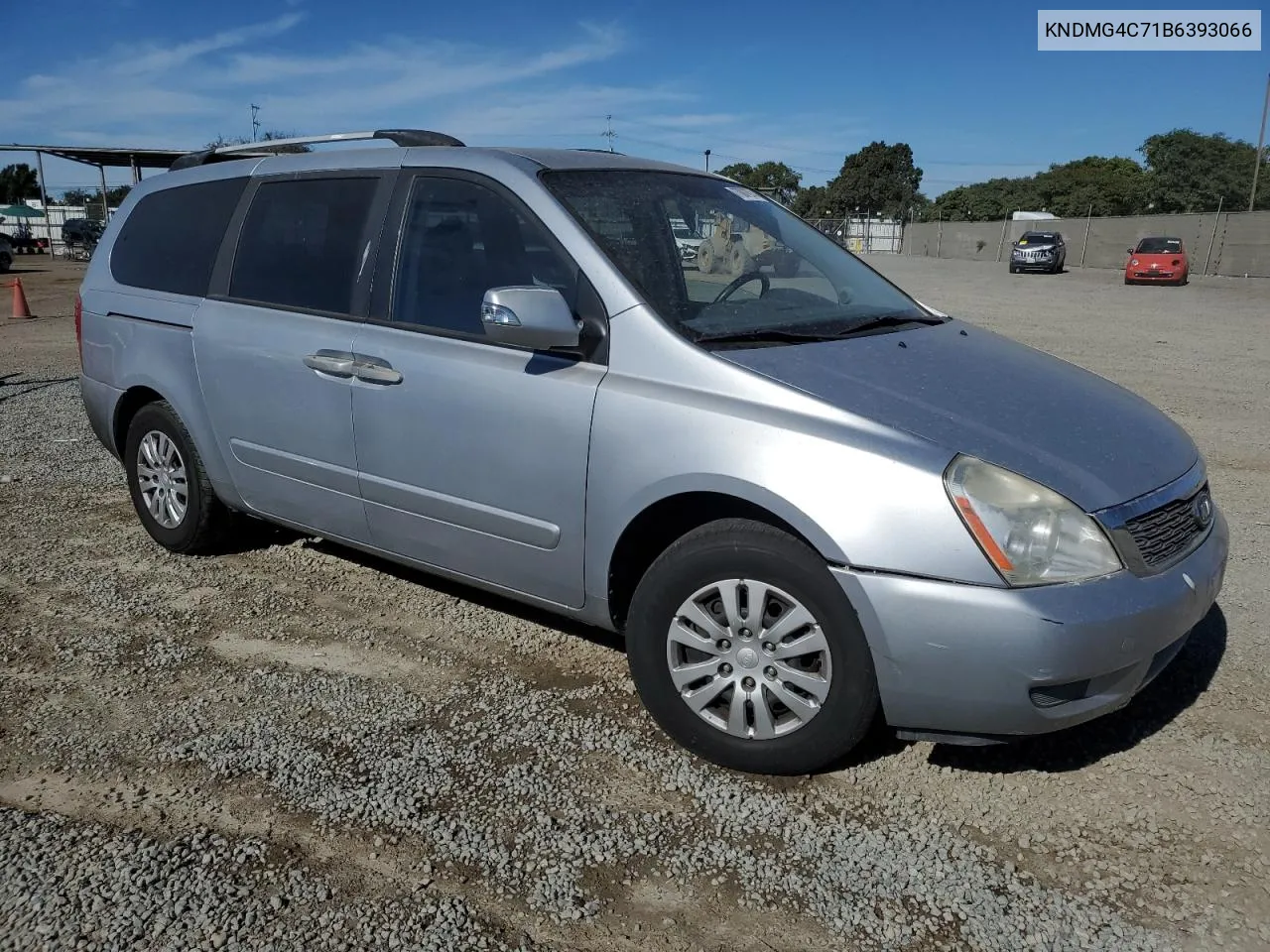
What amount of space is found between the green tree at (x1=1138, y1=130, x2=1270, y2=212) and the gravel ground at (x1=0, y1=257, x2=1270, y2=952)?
69859mm

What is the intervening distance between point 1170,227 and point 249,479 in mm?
44096

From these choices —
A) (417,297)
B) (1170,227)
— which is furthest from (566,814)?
(1170,227)

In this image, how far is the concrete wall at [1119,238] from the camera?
120ft

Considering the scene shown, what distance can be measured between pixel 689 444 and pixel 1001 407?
0.96 meters

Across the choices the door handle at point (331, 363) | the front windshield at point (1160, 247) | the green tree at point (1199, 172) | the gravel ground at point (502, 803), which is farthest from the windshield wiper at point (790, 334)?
the green tree at point (1199, 172)

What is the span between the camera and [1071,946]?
7.70ft

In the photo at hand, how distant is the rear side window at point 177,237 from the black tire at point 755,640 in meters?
2.71

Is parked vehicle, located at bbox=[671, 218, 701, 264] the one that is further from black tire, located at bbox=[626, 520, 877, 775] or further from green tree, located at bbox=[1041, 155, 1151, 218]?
green tree, located at bbox=[1041, 155, 1151, 218]

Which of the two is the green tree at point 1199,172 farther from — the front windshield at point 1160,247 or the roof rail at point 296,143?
the roof rail at point 296,143

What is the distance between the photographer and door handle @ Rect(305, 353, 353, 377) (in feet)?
12.4

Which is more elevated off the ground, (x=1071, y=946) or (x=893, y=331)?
(x=893, y=331)

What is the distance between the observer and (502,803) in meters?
2.88

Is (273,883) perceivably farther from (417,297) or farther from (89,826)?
(417,297)

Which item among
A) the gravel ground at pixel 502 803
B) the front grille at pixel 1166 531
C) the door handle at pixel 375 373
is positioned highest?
the door handle at pixel 375 373
